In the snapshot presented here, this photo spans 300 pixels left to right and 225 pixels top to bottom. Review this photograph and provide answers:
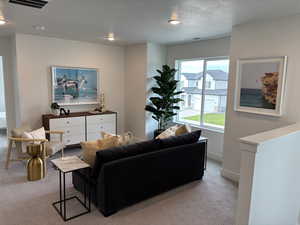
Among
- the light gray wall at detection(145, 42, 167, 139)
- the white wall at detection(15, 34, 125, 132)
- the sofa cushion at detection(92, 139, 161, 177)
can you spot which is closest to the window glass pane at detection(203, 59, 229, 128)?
the light gray wall at detection(145, 42, 167, 139)

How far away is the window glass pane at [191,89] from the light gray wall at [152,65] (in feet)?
1.65

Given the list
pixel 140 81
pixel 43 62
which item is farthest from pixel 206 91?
Result: pixel 43 62

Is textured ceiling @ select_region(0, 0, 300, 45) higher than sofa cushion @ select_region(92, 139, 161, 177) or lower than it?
higher

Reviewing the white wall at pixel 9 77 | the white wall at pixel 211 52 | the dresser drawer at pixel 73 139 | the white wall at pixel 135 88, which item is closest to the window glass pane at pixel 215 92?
the white wall at pixel 211 52

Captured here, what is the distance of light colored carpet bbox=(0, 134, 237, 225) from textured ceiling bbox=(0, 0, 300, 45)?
2457 millimetres

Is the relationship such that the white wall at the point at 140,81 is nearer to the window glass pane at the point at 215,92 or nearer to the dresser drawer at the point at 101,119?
the dresser drawer at the point at 101,119

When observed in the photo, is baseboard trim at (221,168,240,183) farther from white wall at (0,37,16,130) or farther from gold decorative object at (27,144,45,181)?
white wall at (0,37,16,130)

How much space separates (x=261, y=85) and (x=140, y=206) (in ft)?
7.85

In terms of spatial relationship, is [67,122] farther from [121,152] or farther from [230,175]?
[230,175]

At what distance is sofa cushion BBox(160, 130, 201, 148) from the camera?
311cm

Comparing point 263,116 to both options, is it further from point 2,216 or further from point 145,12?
point 2,216

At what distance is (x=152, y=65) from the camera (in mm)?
Result: 5363

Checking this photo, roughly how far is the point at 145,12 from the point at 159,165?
2.01 m

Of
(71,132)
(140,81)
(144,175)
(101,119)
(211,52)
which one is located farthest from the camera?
(140,81)
